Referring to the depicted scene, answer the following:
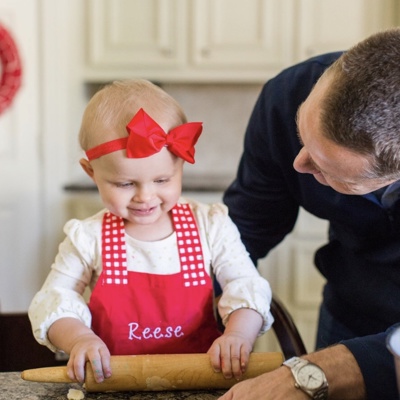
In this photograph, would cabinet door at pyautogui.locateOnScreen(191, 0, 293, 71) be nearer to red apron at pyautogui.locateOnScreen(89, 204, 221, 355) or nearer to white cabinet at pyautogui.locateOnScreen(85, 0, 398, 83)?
white cabinet at pyautogui.locateOnScreen(85, 0, 398, 83)

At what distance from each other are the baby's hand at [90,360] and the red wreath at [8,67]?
756 mm

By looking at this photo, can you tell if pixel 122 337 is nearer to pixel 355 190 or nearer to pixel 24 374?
pixel 24 374

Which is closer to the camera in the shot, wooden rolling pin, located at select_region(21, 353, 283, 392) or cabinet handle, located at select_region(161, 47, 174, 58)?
wooden rolling pin, located at select_region(21, 353, 283, 392)

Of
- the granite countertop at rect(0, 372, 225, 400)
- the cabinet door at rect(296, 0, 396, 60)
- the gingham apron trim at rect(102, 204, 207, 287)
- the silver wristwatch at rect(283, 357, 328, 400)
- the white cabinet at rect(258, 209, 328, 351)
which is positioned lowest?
the white cabinet at rect(258, 209, 328, 351)

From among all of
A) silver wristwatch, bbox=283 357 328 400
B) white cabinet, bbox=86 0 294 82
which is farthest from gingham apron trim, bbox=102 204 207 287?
white cabinet, bbox=86 0 294 82

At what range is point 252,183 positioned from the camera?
1.53 metres

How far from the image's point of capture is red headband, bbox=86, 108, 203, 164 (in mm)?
1049

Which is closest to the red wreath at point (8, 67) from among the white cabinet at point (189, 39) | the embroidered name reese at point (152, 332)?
the embroidered name reese at point (152, 332)

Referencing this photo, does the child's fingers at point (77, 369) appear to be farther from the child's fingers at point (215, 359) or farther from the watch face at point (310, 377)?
the watch face at point (310, 377)

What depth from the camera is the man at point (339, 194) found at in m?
0.81

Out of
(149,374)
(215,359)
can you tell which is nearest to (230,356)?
(215,359)

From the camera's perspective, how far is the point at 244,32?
119 inches

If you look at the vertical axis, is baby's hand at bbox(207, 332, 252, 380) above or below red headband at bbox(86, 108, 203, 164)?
below

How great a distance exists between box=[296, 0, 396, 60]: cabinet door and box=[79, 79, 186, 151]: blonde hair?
2.01 meters
